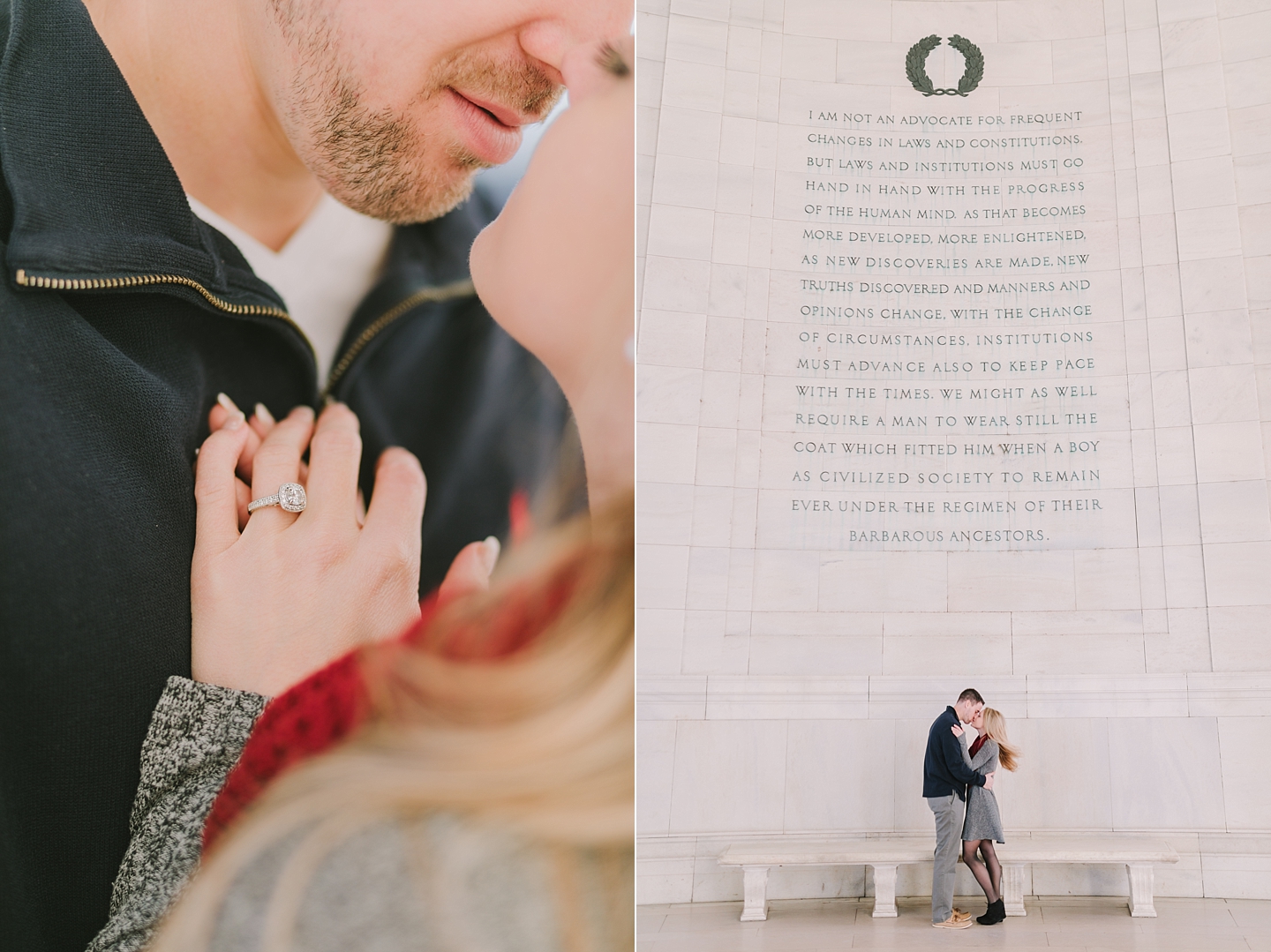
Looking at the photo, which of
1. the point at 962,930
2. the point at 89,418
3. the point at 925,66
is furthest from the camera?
the point at 925,66

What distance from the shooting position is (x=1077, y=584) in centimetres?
477

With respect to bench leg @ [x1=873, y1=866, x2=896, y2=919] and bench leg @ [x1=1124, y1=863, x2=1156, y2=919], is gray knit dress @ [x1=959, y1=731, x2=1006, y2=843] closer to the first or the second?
bench leg @ [x1=873, y1=866, x2=896, y2=919]

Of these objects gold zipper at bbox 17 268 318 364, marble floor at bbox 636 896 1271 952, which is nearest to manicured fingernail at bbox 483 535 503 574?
gold zipper at bbox 17 268 318 364

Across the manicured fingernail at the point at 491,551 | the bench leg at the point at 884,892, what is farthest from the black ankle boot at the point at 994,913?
the manicured fingernail at the point at 491,551

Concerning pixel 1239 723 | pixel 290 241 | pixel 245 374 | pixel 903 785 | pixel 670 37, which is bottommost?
pixel 903 785

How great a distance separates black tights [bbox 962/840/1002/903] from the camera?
4004 millimetres

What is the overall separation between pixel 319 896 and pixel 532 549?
2.39 feet

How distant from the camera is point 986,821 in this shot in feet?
13.0

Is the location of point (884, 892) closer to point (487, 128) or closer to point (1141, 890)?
point (1141, 890)

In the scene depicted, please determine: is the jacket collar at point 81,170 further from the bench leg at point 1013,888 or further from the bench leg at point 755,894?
the bench leg at point 1013,888

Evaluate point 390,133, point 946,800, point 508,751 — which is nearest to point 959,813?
point 946,800

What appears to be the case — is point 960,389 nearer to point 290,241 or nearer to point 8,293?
point 290,241

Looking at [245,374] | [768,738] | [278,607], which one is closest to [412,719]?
[278,607]

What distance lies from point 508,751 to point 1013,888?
3.52 metres
